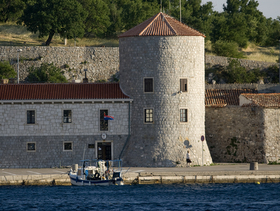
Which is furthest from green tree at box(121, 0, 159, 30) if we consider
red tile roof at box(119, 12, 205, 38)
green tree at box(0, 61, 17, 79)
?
red tile roof at box(119, 12, 205, 38)

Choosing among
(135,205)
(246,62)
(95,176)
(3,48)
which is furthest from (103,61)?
(135,205)

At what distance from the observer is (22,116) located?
55500mm

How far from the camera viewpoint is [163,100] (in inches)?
2164

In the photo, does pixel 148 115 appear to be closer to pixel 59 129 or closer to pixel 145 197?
pixel 59 129

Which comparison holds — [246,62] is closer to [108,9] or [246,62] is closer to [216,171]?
[108,9]

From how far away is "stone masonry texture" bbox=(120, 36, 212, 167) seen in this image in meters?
54.8

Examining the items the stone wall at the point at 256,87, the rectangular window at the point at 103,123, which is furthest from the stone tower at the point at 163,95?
the stone wall at the point at 256,87

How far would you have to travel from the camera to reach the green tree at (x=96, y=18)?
112 metres

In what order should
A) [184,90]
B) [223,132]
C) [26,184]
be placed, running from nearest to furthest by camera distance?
[26,184], [184,90], [223,132]

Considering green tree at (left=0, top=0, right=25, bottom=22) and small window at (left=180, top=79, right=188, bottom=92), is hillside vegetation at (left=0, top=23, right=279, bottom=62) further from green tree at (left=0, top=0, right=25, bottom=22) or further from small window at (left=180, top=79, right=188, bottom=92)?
small window at (left=180, top=79, right=188, bottom=92)

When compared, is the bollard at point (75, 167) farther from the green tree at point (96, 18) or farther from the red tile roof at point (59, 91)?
the green tree at point (96, 18)

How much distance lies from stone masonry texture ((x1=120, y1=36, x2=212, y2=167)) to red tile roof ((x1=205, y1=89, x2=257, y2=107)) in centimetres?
544

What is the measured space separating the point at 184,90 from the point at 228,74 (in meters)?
37.9

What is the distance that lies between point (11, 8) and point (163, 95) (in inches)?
2504
